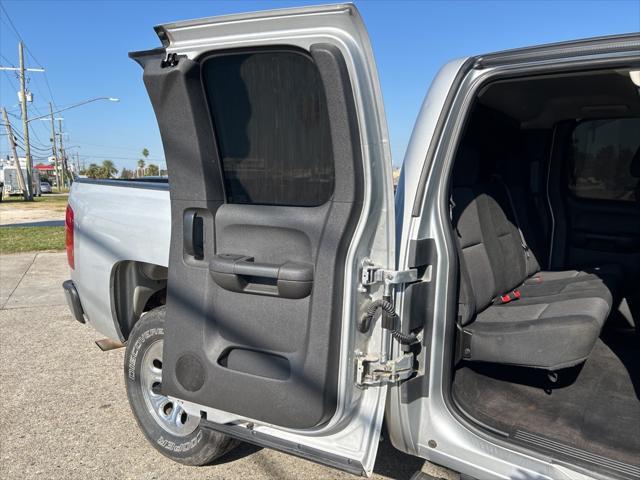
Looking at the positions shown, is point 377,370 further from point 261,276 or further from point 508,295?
point 508,295

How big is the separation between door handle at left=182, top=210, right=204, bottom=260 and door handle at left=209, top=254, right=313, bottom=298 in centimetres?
11

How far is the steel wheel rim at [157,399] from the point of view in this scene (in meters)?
2.76

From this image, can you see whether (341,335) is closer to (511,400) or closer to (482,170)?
(511,400)

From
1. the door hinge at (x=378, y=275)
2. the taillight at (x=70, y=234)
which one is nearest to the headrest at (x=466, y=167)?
the door hinge at (x=378, y=275)

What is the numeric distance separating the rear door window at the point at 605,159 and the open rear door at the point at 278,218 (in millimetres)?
2770

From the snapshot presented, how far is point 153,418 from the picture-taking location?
9.32 ft

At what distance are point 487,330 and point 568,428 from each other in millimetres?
541

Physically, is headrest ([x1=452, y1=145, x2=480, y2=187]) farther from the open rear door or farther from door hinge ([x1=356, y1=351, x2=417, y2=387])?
door hinge ([x1=356, y1=351, x2=417, y2=387])

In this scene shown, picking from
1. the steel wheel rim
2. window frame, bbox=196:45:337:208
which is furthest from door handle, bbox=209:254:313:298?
the steel wheel rim

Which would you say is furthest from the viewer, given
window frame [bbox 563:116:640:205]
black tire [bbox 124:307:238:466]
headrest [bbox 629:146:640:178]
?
window frame [bbox 563:116:640:205]

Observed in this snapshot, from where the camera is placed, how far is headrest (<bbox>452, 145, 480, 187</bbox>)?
300 cm

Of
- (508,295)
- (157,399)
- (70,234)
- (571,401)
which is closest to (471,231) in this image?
(508,295)

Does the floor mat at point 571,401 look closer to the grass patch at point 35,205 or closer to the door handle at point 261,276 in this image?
the door handle at point 261,276

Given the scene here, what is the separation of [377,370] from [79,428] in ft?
7.14
